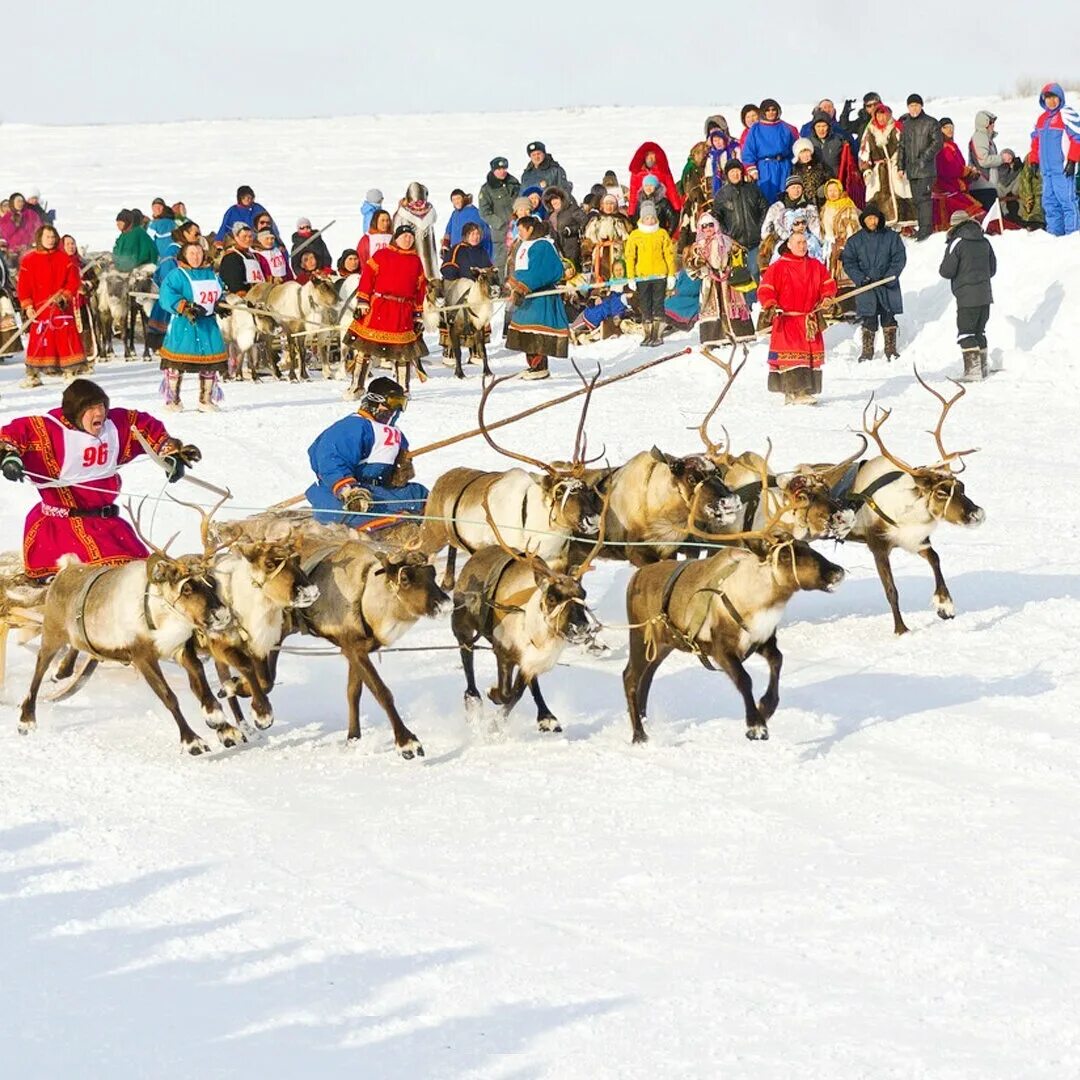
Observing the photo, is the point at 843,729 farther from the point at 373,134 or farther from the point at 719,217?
the point at 373,134

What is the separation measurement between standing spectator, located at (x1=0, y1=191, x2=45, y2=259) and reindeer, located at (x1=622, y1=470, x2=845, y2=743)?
14.3m

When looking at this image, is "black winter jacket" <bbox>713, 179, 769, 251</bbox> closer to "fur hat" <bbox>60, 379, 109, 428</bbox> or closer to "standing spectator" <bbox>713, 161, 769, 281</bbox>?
"standing spectator" <bbox>713, 161, 769, 281</bbox>

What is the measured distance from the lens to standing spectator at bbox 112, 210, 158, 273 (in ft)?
64.2

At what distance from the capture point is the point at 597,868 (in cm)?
570

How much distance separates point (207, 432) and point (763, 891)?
8.91 m

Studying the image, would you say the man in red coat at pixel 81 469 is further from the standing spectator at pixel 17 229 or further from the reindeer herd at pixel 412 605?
the standing spectator at pixel 17 229

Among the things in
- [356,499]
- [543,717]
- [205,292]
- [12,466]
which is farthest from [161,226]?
[543,717]

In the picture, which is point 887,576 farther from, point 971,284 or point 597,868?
point 971,284

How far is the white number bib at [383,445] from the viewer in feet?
28.4

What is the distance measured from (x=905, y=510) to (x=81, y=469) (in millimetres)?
3567

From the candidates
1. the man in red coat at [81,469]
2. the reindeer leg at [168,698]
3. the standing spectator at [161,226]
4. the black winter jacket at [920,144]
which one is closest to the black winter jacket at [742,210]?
the black winter jacket at [920,144]

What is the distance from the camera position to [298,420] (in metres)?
14.2

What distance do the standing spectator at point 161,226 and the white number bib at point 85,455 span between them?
1254 centimetres

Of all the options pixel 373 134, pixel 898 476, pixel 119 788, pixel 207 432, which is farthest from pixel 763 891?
pixel 373 134
